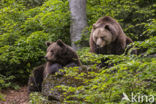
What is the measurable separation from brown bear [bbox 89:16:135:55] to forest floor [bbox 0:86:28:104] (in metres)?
2.68

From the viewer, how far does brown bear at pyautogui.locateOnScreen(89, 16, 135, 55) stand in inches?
231

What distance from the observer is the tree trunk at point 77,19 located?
9018 mm

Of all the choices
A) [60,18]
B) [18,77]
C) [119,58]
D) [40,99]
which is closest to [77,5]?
[60,18]

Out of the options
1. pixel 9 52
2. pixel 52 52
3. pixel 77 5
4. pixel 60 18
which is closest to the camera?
pixel 52 52

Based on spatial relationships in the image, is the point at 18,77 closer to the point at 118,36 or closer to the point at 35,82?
the point at 35,82

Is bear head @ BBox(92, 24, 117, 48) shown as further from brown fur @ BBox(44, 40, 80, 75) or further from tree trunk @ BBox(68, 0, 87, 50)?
tree trunk @ BBox(68, 0, 87, 50)

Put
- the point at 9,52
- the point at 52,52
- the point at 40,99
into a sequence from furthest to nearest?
the point at 9,52 → the point at 52,52 → the point at 40,99

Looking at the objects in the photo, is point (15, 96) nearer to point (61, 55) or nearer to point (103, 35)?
point (61, 55)

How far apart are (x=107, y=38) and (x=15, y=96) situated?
3497 mm

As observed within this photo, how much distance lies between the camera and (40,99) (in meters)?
4.84

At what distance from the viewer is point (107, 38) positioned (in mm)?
5895

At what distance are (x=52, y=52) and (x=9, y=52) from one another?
200 centimetres

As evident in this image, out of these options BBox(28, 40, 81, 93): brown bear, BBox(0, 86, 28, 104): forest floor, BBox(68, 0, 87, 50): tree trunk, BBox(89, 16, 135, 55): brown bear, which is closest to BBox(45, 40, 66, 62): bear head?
BBox(28, 40, 81, 93): brown bear

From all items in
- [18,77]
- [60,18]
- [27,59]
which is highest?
[60,18]
